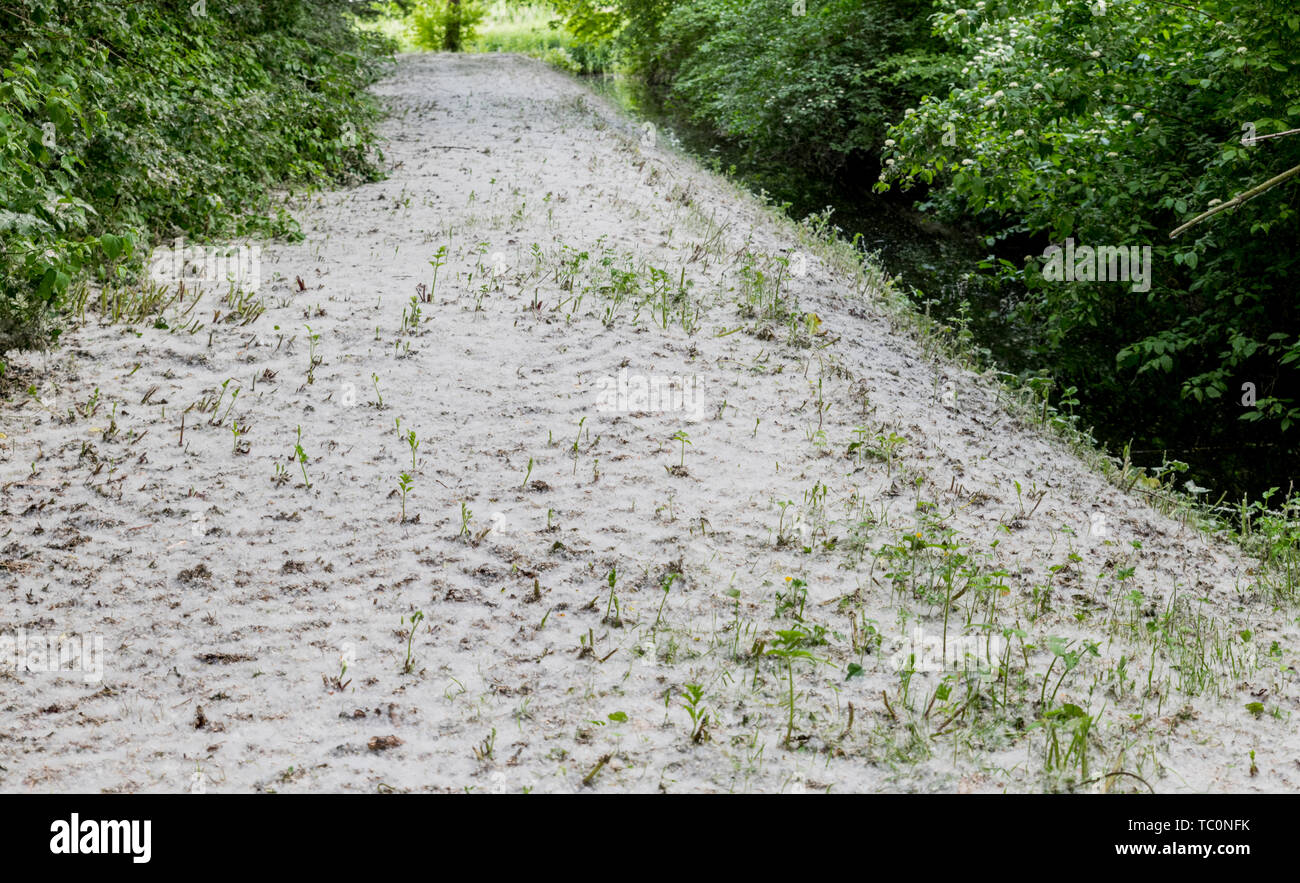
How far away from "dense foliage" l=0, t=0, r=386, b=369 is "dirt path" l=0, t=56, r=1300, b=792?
866mm

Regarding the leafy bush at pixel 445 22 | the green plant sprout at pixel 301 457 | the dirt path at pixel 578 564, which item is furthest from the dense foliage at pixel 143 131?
the leafy bush at pixel 445 22

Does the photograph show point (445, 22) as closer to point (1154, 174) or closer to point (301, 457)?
point (1154, 174)

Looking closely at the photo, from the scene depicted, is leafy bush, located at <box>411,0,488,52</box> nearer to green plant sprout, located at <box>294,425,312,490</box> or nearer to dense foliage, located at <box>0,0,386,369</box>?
dense foliage, located at <box>0,0,386,369</box>

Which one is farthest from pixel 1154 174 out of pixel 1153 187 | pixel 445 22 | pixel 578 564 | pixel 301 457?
pixel 445 22

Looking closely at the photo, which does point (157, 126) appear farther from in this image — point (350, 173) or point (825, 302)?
point (825, 302)

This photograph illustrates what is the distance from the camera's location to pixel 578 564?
4418 millimetres

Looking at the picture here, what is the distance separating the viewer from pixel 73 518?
4.47m

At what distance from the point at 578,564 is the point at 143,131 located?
20.1 feet

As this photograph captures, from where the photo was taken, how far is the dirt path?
3.27 m

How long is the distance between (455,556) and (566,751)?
4.75 feet

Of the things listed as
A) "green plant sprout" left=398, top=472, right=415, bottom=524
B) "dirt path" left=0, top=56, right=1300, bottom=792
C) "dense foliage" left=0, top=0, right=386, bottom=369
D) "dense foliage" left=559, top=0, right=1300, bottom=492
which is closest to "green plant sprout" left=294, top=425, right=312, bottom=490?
"dirt path" left=0, top=56, right=1300, bottom=792

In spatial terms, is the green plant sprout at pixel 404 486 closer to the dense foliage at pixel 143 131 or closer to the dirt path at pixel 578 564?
the dirt path at pixel 578 564

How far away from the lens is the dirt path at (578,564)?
327 centimetres
